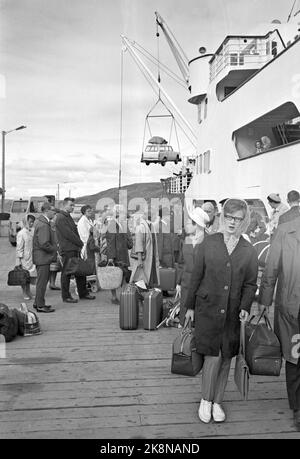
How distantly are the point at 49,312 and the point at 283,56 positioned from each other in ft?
24.7

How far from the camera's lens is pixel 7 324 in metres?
5.78

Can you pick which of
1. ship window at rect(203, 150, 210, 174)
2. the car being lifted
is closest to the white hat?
ship window at rect(203, 150, 210, 174)

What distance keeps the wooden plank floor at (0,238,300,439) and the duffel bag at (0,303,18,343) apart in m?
0.11

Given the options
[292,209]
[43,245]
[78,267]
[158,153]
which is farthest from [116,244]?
[158,153]

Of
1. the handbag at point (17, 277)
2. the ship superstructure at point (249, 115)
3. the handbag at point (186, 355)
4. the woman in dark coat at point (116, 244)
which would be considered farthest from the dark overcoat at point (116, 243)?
the handbag at point (186, 355)

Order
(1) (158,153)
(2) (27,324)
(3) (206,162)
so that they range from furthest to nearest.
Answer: (1) (158,153), (3) (206,162), (2) (27,324)

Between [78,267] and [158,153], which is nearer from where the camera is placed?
[78,267]

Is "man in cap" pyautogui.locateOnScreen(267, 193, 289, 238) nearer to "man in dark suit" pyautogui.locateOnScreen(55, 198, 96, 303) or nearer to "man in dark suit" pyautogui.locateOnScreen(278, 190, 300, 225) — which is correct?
"man in dark suit" pyautogui.locateOnScreen(278, 190, 300, 225)

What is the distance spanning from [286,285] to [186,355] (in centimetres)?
108

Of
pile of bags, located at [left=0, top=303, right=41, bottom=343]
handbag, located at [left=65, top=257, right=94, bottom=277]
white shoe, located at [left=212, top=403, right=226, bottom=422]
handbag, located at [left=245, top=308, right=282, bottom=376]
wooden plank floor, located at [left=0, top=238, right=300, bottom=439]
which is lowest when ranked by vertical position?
wooden plank floor, located at [left=0, top=238, right=300, bottom=439]

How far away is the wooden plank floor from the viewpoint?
3426 mm

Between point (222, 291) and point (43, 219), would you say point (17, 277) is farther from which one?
point (222, 291)
